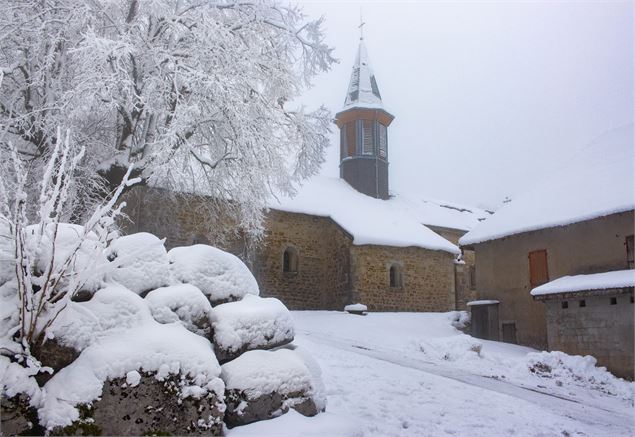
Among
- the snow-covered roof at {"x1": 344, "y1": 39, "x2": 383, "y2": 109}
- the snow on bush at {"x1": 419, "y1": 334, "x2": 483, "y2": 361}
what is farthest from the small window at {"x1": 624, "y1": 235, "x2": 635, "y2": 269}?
the snow-covered roof at {"x1": 344, "y1": 39, "x2": 383, "y2": 109}

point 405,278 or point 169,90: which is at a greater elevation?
point 169,90

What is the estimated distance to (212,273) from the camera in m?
5.12

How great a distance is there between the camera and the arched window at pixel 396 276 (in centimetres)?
2138

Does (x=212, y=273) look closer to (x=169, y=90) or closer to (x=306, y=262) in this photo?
(x=169, y=90)

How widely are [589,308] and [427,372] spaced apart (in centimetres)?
592

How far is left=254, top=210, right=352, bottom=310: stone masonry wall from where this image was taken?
66.0 feet

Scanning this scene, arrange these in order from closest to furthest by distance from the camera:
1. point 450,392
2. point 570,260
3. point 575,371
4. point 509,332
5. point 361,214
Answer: point 450,392, point 575,371, point 570,260, point 509,332, point 361,214

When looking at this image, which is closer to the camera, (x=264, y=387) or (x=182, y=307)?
(x=264, y=387)

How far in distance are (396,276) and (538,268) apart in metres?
6.60

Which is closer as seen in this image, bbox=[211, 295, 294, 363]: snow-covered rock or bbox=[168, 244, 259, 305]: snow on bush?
bbox=[211, 295, 294, 363]: snow-covered rock

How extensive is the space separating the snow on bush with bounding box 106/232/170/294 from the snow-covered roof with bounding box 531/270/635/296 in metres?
11.0

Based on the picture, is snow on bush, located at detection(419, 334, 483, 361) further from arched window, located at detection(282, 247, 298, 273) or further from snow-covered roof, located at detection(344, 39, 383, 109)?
snow-covered roof, located at detection(344, 39, 383, 109)

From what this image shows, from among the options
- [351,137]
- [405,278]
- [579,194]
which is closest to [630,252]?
[579,194]

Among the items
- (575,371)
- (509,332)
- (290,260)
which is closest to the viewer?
(575,371)
